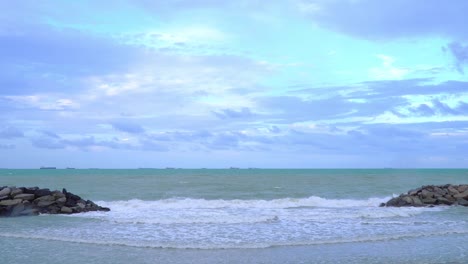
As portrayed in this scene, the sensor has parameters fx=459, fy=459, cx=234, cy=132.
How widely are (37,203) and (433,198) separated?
866 inches

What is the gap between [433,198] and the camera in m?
27.2

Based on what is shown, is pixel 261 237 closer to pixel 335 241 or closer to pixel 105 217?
pixel 335 241

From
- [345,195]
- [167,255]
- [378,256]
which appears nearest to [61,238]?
[167,255]

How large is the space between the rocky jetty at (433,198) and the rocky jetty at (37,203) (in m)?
16.6

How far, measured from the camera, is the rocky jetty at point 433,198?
26.4 meters

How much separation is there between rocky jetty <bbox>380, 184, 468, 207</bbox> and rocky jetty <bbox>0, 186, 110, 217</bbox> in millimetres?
16649

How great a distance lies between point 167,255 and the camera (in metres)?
12.0

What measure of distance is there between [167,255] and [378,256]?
547 centimetres

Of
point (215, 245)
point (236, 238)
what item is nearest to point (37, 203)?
point (236, 238)

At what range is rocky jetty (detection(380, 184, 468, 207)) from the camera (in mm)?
26391

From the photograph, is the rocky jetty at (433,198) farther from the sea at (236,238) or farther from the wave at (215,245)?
the wave at (215,245)

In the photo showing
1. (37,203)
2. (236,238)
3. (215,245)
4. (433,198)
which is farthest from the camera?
→ (433,198)

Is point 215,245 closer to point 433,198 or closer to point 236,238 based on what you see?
point 236,238

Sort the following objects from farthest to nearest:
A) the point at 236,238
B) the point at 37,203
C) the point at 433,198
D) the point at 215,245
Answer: the point at 433,198 < the point at 37,203 < the point at 236,238 < the point at 215,245
